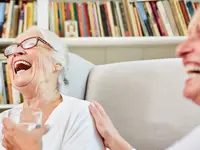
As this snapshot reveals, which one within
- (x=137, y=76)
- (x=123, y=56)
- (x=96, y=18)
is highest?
(x=96, y=18)

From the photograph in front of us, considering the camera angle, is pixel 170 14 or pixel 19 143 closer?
pixel 19 143

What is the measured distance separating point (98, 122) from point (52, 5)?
3.17ft

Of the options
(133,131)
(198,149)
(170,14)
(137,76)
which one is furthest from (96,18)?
(198,149)

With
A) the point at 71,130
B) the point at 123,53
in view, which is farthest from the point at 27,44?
the point at 123,53

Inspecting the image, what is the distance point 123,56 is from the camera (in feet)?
6.05

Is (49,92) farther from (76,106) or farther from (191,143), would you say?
(191,143)

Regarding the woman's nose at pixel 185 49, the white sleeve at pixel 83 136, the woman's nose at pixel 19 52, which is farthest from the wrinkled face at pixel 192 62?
the woman's nose at pixel 19 52

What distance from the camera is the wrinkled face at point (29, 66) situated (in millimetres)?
945

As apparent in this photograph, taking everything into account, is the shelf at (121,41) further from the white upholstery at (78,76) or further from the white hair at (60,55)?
the white hair at (60,55)

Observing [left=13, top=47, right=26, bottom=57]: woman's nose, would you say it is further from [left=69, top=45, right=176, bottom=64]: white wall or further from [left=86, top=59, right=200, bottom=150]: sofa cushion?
[left=69, top=45, right=176, bottom=64]: white wall

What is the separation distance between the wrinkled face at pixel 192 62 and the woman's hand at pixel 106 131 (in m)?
0.39

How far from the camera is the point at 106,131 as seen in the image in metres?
0.94

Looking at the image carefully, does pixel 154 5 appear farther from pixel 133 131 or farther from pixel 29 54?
pixel 29 54

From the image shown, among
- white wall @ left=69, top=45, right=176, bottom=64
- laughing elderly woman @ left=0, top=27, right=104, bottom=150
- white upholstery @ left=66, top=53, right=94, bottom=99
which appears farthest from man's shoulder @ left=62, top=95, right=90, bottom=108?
white wall @ left=69, top=45, right=176, bottom=64
